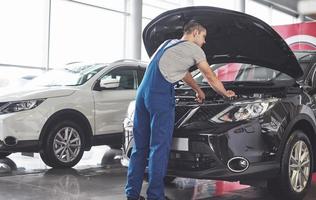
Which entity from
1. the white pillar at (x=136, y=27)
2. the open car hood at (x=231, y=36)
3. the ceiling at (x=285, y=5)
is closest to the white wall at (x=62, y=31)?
the white pillar at (x=136, y=27)

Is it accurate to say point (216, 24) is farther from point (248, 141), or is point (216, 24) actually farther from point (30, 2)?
point (30, 2)

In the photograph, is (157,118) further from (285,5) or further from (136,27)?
(285,5)

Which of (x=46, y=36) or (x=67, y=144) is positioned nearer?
(x=67, y=144)

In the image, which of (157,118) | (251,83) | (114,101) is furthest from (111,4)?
(157,118)

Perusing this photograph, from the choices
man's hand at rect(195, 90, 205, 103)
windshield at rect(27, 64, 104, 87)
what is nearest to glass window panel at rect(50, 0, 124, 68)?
windshield at rect(27, 64, 104, 87)

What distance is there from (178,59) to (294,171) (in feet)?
→ 5.13

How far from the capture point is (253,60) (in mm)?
5125

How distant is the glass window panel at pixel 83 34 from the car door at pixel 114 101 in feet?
18.9

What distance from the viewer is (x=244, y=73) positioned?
5566mm

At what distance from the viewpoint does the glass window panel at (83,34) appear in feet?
42.7

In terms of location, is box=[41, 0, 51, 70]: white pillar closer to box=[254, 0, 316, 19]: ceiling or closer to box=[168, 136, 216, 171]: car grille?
box=[168, 136, 216, 171]: car grille

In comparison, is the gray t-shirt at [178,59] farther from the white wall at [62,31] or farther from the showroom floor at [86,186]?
the white wall at [62,31]

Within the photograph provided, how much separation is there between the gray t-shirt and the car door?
9.64ft

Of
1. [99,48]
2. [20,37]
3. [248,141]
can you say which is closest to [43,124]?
[248,141]
